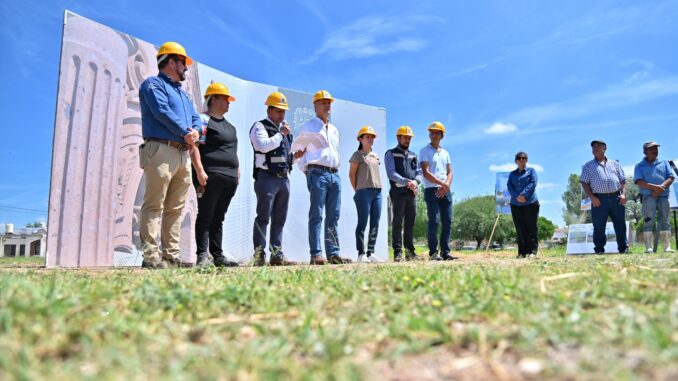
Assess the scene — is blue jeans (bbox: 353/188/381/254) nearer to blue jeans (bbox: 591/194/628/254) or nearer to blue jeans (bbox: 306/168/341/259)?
blue jeans (bbox: 306/168/341/259)

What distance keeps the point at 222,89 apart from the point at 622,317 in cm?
442

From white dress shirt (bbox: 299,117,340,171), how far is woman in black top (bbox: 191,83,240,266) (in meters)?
0.88

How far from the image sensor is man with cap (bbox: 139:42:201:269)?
13.7ft

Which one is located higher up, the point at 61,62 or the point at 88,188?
the point at 61,62

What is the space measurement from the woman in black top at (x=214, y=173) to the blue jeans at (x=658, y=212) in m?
6.58

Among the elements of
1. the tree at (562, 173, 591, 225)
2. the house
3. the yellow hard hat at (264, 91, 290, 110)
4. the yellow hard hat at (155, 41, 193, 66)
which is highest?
the tree at (562, 173, 591, 225)

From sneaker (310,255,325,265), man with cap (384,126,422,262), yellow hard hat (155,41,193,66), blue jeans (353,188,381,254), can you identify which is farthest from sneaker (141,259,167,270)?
man with cap (384,126,422,262)

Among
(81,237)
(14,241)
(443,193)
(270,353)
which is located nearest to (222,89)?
(81,237)

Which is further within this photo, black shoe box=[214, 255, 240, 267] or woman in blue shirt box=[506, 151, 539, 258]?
woman in blue shirt box=[506, 151, 539, 258]

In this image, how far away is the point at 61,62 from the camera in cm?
542

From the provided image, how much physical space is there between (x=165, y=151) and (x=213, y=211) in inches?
36.6

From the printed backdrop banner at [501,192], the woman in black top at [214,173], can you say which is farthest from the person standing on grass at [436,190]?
the printed backdrop banner at [501,192]

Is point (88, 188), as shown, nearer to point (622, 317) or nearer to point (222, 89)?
point (222, 89)

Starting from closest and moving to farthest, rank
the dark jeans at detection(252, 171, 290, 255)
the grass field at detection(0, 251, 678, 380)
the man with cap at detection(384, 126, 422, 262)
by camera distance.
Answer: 1. the grass field at detection(0, 251, 678, 380)
2. the dark jeans at detection(252, 171, 290, 255)
3. the man with cap at detection(384, 126, 422, 262)
